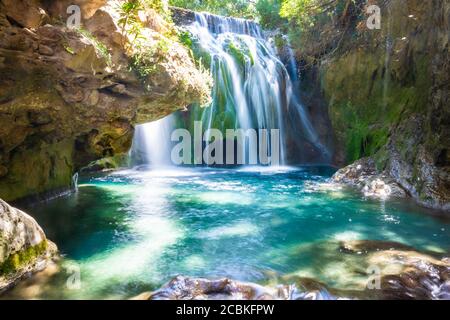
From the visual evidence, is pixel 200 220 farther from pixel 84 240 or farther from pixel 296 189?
pixel 296 189

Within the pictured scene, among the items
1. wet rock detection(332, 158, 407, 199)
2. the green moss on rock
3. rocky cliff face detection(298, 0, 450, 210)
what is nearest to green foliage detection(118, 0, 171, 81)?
the green moss on rock

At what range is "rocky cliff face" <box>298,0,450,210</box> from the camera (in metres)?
8.52

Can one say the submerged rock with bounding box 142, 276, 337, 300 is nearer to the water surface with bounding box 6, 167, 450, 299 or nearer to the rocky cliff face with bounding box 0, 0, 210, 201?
the water surface with bounding box 6, 167, 450, 299

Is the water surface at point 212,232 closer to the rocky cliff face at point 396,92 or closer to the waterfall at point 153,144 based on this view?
the rocky cliff face at point 396,92

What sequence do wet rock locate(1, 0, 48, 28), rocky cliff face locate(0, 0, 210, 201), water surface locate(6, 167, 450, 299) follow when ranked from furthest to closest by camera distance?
rocky cliff face locate(0, 0, 210, 201), wet rock locate(1, 0, 48, 28), water surface locate(6, 167, 450, 299)

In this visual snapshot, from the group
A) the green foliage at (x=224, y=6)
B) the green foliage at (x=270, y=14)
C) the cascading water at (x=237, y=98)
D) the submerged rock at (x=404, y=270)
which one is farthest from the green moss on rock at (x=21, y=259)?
the green foliage at (x=224, y=6)

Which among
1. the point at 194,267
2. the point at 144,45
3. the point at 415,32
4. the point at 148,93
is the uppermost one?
the point at 415,32

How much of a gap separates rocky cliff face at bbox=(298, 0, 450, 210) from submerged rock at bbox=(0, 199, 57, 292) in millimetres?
7713

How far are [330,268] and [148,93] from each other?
14.8 ft

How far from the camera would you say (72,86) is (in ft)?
21.4

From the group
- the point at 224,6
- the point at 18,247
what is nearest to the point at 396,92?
the point at 18,247

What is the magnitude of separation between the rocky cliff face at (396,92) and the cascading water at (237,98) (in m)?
1.66
